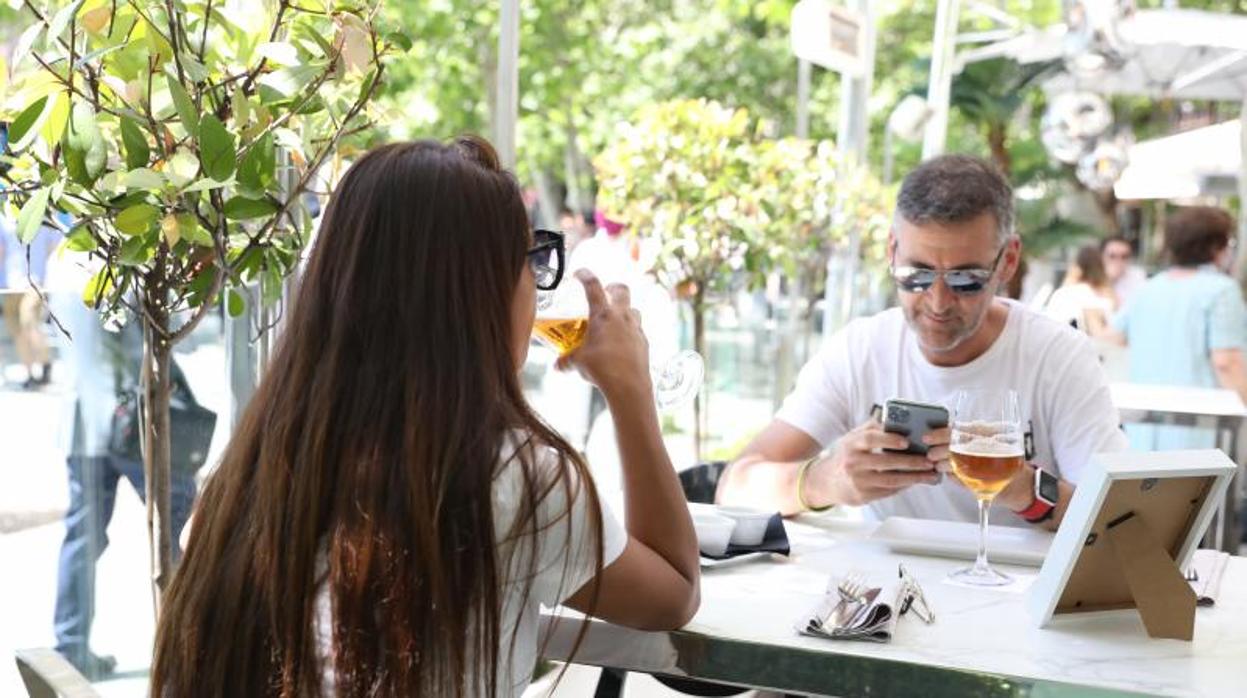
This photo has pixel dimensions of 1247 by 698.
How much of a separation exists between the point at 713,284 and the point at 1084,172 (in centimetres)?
1104

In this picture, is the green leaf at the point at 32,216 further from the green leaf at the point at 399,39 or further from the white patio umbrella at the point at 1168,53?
the white patio umbrella at the point at 1168,53

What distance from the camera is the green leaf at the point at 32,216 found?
1.83 m

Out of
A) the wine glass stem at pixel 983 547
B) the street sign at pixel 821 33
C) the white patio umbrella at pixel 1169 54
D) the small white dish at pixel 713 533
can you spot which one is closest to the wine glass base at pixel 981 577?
the wine glass stem at pixel 983 547

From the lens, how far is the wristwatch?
2676 mm

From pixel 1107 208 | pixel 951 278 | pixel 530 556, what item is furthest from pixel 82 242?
pixel 1107 208

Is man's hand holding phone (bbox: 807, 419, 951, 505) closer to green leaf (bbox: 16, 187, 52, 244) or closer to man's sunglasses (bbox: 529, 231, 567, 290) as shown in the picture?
man's sunglasses (bbox: 529, 231, 567, 290)

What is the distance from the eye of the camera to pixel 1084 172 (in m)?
15.7

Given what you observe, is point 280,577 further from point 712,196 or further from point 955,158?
point 712,196

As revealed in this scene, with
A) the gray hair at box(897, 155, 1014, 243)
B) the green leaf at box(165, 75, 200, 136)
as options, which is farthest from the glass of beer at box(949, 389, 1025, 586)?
the green leaf at box(165, 75, 200, 136)

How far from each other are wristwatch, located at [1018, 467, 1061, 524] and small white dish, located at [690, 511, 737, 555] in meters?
0.57

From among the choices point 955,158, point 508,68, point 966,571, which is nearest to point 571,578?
point 966,571

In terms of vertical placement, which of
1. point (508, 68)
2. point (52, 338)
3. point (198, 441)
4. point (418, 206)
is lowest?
point (198, 441)

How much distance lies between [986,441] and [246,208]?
44.9 inches

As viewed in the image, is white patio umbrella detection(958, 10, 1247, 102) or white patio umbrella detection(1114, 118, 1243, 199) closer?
white patio umbrella detection(958, 10, 1247, 102)
